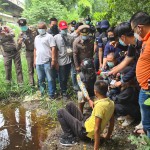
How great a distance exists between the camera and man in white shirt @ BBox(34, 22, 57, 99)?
228 inches

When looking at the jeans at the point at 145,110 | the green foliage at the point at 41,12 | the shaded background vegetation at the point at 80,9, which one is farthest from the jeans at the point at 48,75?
the green foliage at the point at 41,12

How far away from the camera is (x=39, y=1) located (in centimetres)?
1402

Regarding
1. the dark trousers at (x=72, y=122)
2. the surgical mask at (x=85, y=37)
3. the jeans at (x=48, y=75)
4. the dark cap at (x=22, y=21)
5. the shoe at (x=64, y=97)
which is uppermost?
the dark cap at (x=22, y=21)

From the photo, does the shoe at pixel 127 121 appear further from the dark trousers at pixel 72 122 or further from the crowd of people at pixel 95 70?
the dark trousers at pixel 72 122

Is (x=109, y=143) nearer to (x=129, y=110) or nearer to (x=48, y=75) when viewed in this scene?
(x=129, y=110)

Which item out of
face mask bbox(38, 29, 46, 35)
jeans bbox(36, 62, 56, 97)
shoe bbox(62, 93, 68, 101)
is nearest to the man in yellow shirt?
shoe bbox(62, 93, 68, 101)

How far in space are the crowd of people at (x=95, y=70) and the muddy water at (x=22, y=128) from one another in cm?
62

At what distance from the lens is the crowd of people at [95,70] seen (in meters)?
3.14

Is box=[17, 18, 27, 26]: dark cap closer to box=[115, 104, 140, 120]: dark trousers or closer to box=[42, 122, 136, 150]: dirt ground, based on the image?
box=[42, 122, 136, 150]: dirt ground

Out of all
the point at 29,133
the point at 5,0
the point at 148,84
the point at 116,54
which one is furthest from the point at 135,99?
the point at 5,0

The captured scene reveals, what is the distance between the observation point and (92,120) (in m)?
3.55

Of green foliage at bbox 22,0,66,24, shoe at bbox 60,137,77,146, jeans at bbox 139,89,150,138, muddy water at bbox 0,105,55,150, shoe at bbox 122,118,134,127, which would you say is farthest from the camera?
green foliage at bbox 22,0,66,24

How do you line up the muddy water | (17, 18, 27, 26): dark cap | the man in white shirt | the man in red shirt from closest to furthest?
1. the man in red shirt
2. the muddy water
3. the man in white shirt
4. (17, 18, 27, 26): dark cap

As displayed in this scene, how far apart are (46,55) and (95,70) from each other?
1284 millimetres
